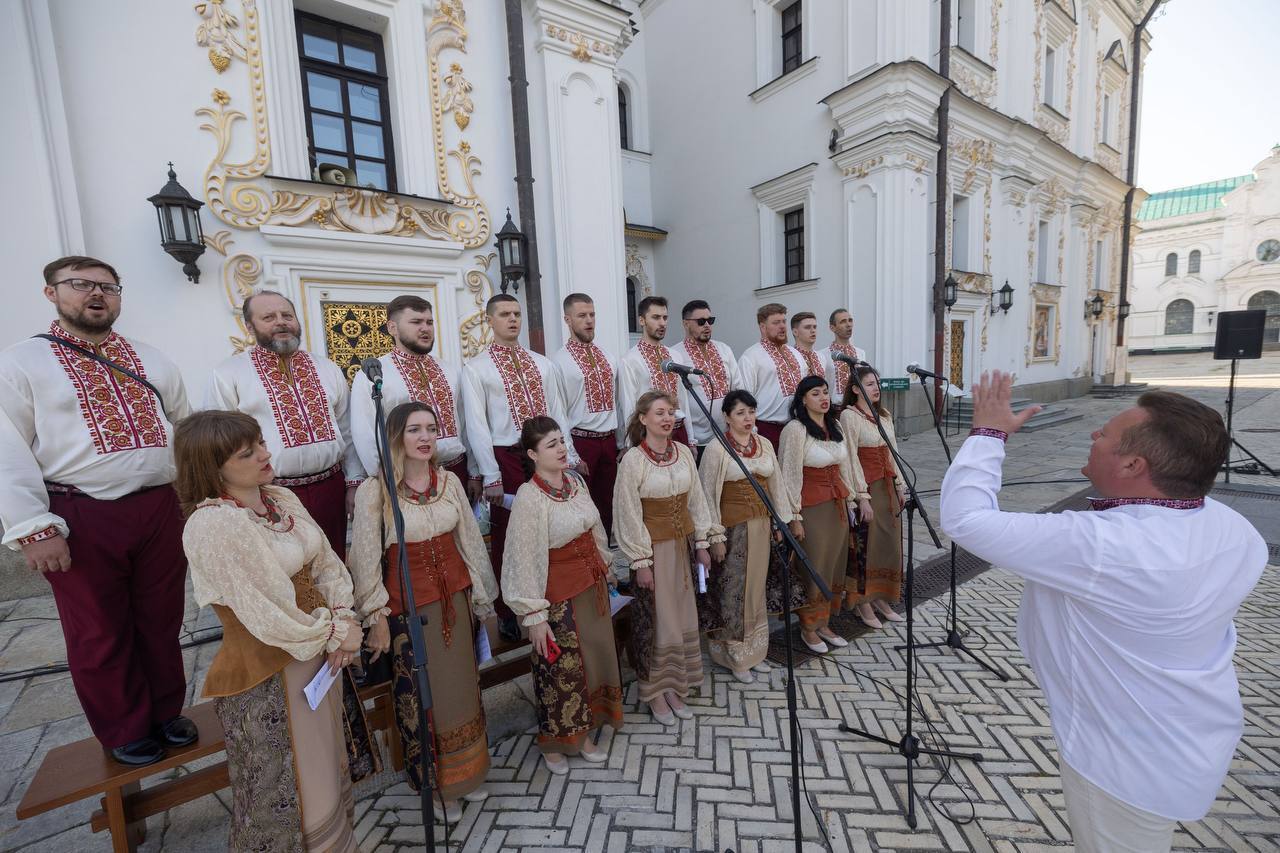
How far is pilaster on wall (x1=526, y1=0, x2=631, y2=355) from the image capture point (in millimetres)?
7250

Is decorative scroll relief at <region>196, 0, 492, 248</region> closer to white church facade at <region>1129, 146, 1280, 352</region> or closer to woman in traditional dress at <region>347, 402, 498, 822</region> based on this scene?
woman in traditional dress at <region>347, 402, 498, 822</region>

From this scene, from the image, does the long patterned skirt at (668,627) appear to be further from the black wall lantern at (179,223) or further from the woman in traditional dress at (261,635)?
the black wall lantern at (179,223)

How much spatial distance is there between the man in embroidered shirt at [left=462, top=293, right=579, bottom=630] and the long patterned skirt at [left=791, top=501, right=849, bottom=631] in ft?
5.37

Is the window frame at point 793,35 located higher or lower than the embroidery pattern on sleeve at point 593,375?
higher

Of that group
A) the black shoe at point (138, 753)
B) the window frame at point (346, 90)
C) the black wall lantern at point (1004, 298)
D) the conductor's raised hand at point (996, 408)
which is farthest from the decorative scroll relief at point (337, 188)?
the black wall lantern at point (1004, 298)

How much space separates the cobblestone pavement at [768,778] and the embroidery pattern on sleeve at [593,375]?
201 cm

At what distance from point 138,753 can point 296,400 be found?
164 cm

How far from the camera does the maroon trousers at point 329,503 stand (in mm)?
2938

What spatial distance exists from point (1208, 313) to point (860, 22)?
47.1m

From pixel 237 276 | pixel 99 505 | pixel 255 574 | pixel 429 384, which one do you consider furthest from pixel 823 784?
pixel 237 276

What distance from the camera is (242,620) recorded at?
1792 mm

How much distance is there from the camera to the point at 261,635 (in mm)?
1799

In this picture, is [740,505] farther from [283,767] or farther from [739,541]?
[283,767]

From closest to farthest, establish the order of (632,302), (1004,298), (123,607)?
(123,607)
(1004,298)
(632,302)
